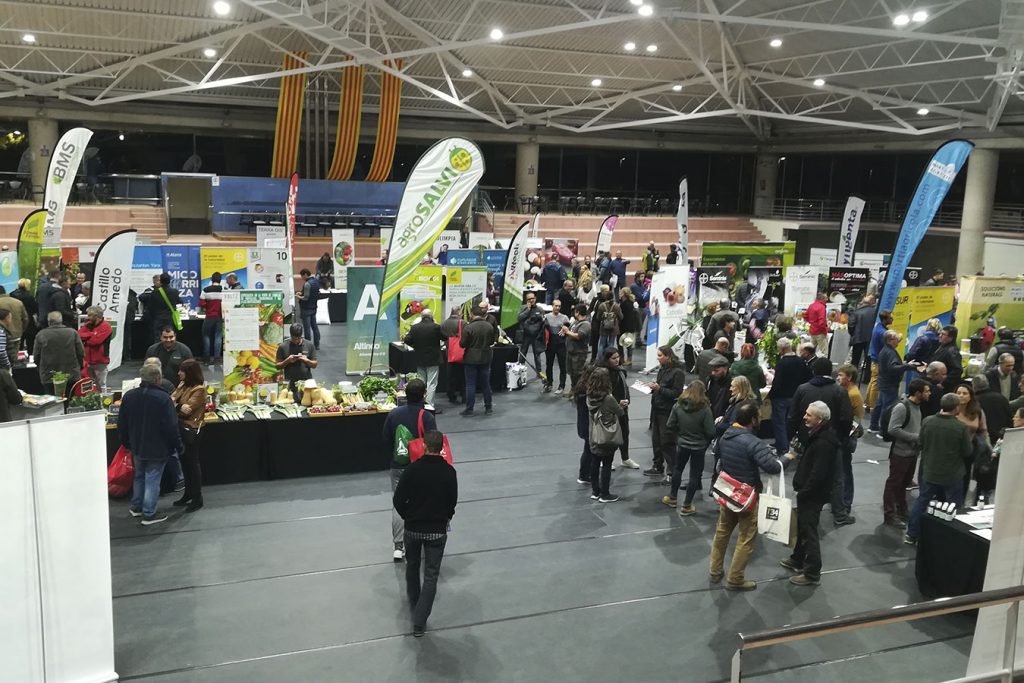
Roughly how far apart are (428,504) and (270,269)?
9.54 m

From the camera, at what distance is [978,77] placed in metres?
18.8

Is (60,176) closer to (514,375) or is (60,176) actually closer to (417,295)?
(417,295)

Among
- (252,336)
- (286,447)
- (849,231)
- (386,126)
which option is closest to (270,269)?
(252,336)

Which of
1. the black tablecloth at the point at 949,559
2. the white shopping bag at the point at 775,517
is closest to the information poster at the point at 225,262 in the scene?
the white shopping bag at the point at 775,517

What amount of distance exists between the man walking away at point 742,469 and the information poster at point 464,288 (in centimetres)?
674

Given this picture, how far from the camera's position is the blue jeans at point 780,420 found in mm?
9086

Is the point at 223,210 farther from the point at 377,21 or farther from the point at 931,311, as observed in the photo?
the point at 931,311

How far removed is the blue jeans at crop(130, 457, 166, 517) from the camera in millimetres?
6992

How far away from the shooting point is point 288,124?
74.6 ft

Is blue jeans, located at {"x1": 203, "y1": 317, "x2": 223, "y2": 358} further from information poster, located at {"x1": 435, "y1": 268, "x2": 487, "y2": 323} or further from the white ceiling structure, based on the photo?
the white ceiling structure

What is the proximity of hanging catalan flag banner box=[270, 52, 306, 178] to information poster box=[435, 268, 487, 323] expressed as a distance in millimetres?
11677

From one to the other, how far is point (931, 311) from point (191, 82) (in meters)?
17.8

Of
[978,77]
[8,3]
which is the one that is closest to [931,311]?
[978,77]

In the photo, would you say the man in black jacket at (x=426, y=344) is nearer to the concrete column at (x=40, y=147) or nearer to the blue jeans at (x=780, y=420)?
the blue jeans at (x=780, y=420)
